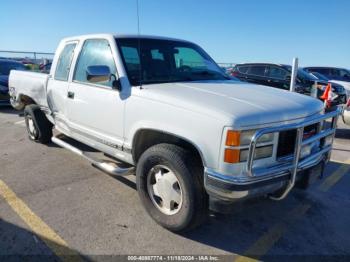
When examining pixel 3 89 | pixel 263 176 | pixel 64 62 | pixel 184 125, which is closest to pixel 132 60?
pixel 184 125

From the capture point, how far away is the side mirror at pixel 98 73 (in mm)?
3416

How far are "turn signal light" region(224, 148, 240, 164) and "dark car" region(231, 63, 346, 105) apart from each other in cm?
914

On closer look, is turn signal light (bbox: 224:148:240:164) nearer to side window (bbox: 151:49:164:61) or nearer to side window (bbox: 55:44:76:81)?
side window (bbox: 151:49:164:61)

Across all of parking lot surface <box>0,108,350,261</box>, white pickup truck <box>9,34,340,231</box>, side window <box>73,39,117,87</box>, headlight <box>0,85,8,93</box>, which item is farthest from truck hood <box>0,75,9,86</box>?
side window <box>73,39,117,87</box>

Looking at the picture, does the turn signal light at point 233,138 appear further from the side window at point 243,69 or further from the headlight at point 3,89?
the side window at point 243,69

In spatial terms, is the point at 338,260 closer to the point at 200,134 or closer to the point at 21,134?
the point at 200,134

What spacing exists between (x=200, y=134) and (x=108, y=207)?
1.66 m

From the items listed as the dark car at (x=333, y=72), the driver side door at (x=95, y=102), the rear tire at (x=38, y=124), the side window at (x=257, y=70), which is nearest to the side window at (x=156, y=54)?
the driver side door at (x=95, y=102)

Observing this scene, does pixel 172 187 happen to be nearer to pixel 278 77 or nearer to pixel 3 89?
pixel 3 89

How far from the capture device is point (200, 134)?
2707 millimetres

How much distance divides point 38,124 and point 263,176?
445 cm

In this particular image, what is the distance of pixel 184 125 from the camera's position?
9.28 feet

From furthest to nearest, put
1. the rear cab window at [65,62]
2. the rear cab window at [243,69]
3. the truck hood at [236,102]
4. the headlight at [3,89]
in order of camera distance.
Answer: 1. the rear cab window at [243,69]
2. the headlight at [3,89]
3. the rear cab window at [65,62]
4. the truck hood at [236,102]

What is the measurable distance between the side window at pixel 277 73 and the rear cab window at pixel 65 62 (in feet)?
27.2
